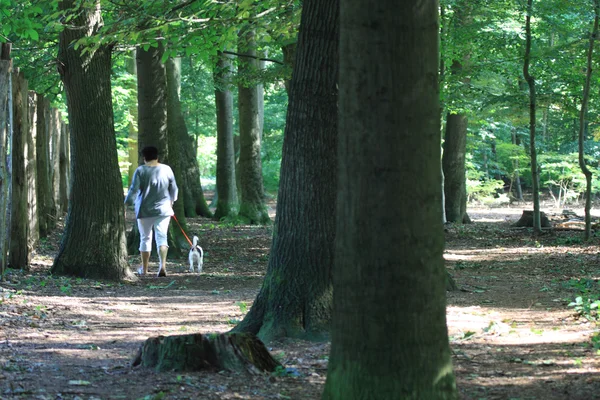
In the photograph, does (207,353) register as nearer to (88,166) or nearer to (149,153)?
(88,166)

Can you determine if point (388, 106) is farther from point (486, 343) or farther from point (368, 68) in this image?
point (486, 343)


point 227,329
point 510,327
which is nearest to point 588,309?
point 510,327

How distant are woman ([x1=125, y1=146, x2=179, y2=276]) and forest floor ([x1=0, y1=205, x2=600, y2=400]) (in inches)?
19.6

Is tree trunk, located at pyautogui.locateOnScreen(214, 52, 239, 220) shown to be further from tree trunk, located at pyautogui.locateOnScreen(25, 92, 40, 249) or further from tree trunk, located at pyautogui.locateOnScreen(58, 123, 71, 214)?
tree trunk, located at pyautogui.locateOnScreen(25, 92, 40, 249)

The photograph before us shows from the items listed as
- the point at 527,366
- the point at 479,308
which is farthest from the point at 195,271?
the point at 527,366

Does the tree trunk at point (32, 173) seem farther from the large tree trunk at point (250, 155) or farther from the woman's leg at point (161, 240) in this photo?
the large tree trunk at point (250, 155)

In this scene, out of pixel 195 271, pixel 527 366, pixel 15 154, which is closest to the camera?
pixel 527 366

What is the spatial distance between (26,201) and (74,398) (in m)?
6.59

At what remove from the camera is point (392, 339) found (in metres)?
A: 4.04

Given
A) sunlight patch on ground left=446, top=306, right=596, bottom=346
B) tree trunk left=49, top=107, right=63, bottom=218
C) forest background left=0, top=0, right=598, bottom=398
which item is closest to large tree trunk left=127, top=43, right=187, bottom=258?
forest background left=0, top=0, right=598, bottom=398

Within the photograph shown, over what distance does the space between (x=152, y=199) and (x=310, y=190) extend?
222 inches

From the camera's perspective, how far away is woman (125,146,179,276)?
11.7m

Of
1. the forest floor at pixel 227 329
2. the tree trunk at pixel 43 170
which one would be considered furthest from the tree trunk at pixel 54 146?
the forest floor at pixel 227 329

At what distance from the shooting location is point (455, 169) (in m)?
23.2
